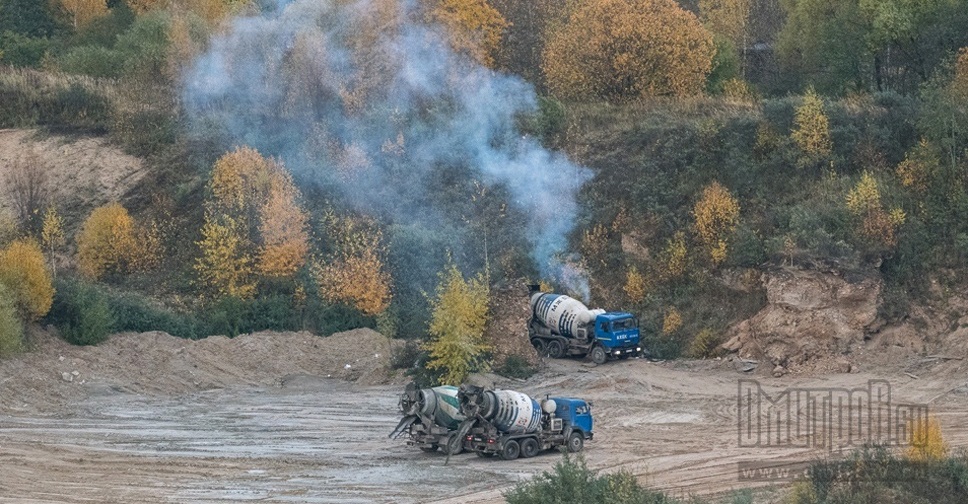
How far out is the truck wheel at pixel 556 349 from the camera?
50.6m

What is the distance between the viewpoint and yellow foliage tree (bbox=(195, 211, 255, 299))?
57438 millimetres

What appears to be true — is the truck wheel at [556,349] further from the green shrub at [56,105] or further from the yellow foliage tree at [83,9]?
the yellow foliage tree at [83,9]

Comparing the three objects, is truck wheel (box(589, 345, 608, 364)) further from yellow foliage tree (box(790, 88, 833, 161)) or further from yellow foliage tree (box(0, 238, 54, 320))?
yellow foliage tree (box(0, 238, 54, 320))

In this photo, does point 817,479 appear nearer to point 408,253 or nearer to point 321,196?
point 408,253

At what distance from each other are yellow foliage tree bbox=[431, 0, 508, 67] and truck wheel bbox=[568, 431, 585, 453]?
87.7 ft

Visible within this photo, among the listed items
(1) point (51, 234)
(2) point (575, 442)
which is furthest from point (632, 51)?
(2) point (575, 442)

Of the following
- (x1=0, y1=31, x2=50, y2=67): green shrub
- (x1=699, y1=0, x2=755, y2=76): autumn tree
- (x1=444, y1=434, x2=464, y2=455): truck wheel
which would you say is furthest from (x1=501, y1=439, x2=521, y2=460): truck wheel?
(x1=0, y1=31, x2=50, y2=67): green shrub

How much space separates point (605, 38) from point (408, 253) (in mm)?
10996

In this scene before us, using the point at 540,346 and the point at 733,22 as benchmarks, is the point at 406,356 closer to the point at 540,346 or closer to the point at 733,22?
the point at 540,346

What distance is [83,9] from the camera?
3147 inches

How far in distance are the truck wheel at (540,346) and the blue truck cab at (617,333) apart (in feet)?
6.80

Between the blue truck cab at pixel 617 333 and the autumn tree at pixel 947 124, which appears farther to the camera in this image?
the autumn tree at pixel 947 124

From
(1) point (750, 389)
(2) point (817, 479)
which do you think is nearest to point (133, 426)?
(1) point (750, 389)

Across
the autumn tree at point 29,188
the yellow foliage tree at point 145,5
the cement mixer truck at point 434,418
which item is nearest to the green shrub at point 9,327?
the autumn tree at point 29,188
